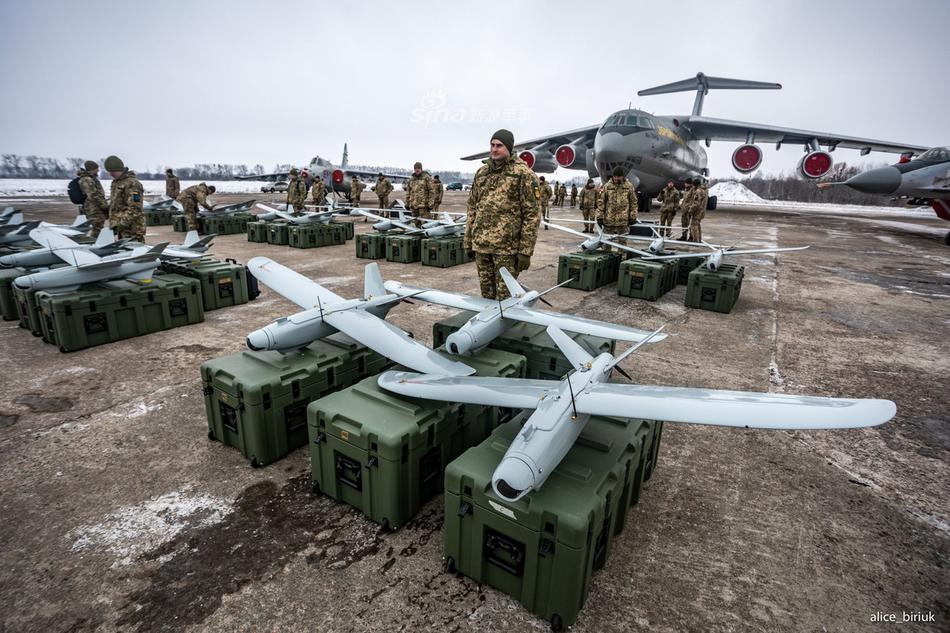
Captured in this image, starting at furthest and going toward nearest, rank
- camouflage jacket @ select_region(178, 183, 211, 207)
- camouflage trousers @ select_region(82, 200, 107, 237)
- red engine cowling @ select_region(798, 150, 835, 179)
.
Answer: red engine cowling @ select_region(798, 150, 835, 179)
camouflage jacket @ select_region(178, 183, 211, 207)
camouflage trousers @ select_region(82, 200, 107, 237)

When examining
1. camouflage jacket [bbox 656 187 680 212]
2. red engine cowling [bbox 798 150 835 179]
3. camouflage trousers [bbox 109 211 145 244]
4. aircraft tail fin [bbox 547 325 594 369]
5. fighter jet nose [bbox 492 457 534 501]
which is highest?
red engine cowling [bbox 798 150 835 179]

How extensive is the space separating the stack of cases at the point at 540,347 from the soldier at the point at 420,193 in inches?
493

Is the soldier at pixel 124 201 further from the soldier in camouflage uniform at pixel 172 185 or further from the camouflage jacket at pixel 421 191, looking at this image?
the soldier in camouflage uniform at pixel 172 185

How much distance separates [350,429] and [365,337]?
132cm

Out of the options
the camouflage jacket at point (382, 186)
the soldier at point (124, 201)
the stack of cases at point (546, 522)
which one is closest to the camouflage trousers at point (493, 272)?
the stack of cases at point (546, 522)

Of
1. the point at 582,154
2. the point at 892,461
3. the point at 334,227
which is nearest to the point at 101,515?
the point at 892,461

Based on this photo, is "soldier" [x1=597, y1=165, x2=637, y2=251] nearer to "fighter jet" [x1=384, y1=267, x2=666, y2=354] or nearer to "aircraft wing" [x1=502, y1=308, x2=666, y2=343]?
"fighter jet" [x1=384, y1=267, x2=666, y2=354]

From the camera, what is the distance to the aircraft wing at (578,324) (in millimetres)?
4321

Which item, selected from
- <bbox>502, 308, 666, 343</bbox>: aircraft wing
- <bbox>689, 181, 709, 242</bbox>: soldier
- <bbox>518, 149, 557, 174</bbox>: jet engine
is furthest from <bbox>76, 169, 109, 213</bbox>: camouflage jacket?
<bbox>518, 149, 557, 174</bbox>: jet engine

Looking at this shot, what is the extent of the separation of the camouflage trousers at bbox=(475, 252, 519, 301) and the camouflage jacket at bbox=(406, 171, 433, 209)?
11.5 m

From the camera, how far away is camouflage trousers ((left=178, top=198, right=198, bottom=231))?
1823cm

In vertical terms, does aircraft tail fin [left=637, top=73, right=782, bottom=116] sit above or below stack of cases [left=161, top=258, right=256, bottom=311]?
above

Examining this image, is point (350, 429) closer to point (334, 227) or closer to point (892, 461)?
point (892, 461)

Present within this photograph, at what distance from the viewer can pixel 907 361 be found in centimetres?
705
